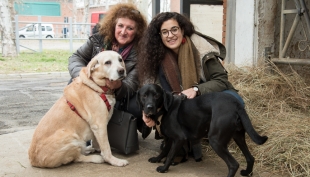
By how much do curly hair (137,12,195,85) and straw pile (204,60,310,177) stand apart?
1.13m

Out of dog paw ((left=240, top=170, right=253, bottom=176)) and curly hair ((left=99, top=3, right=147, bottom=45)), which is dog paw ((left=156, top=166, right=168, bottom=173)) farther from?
curly hair ((left=99, top=3, right=147, bottom=45))

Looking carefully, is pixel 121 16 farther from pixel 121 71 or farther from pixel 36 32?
pixel 36 32

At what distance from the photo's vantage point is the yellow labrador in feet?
11.7

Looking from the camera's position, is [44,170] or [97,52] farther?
[97,52]

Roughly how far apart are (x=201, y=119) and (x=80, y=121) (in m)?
1.27

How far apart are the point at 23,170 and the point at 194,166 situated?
1.75 meters

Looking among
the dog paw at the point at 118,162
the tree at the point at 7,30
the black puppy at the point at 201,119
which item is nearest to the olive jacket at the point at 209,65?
the black puppy at the point at 201,119

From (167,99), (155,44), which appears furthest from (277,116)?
(155,44)

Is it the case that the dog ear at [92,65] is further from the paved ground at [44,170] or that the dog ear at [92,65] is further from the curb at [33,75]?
the curb at [33,75]

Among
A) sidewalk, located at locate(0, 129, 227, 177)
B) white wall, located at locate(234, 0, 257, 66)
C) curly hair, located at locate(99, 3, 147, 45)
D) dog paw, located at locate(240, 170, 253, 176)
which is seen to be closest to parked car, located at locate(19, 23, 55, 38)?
white wall, located at locate(234, 0, 257, 66)

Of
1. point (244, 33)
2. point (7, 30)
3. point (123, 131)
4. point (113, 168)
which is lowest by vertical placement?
point (113, 168)

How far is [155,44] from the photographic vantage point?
4008mm

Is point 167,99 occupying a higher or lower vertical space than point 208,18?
lower

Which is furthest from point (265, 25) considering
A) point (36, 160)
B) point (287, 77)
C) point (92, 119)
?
point (36, 160)
